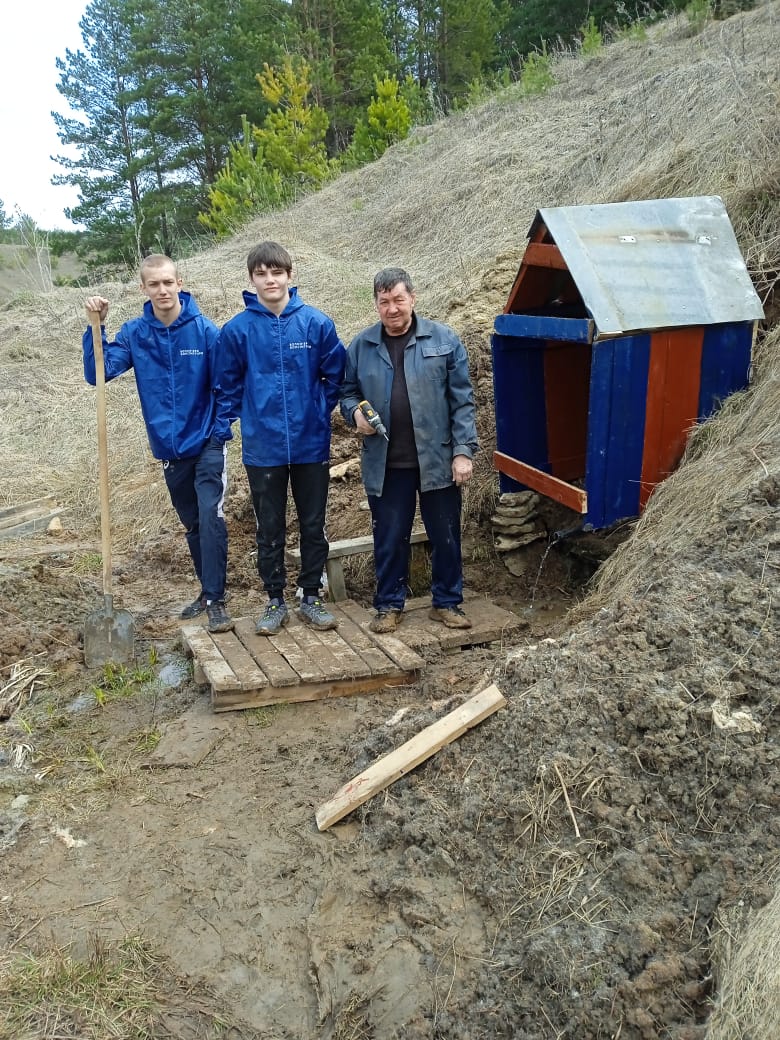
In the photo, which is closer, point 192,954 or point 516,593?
point 192,954

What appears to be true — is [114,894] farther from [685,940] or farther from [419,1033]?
[685,940]

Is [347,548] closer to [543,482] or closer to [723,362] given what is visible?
[543,482]

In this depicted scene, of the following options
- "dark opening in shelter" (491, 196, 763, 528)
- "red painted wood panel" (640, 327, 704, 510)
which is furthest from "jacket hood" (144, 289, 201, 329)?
"red painted wood panel" (640, 327, 704, 510)

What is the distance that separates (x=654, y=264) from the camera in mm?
4266

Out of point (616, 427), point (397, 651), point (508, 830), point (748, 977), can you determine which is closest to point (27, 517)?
point (397, 651)

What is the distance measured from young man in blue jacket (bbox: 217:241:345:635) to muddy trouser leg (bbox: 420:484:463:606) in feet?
1.82

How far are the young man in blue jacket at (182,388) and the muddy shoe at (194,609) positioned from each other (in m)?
0.59

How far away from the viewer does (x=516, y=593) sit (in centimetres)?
496

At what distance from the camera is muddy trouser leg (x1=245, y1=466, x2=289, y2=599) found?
4.04 m

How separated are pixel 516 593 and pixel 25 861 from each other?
3014 mm

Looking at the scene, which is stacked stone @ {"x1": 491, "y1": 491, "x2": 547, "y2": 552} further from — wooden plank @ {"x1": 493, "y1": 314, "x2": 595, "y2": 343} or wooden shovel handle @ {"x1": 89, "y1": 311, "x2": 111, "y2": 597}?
wooden shovel handle @ {"x1": 89, "y1": 311, "x2": 111, "y2": 597}

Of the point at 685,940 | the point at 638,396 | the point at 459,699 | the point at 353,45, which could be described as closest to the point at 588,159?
the point at 638,396

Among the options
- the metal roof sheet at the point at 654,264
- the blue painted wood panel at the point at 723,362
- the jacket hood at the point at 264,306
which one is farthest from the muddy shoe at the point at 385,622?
the blue painted wood panel at the point at 723,362

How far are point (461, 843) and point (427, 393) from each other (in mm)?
2111
